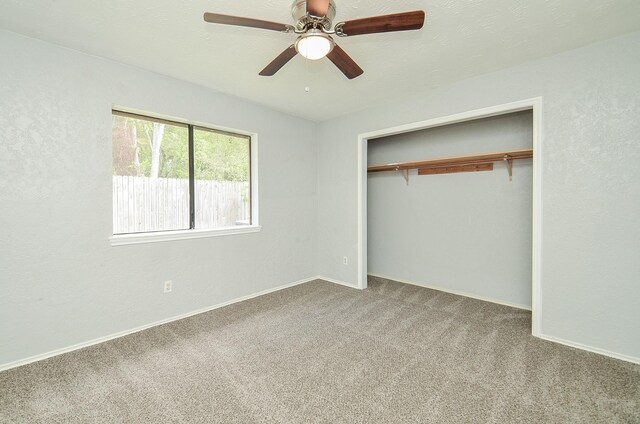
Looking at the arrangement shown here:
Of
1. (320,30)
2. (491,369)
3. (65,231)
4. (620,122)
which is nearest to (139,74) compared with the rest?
(65,231)

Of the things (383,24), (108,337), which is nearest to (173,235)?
(108,337)

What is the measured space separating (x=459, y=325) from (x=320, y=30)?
2878mm

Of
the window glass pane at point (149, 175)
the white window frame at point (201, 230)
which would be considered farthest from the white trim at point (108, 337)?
the window glass pane at point (149, 175)

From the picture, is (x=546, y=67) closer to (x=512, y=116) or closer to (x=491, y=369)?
(x=512, y=116)

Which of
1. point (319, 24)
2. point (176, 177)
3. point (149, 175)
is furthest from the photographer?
point (176, 177)

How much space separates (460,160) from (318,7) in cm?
276

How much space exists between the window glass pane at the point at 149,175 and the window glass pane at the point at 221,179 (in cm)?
16

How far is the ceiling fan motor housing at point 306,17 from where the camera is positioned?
156 cm

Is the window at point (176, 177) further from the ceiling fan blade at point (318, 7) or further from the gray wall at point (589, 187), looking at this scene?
the gray wall at point (589, 187)

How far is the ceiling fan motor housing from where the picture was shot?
156 centimetres

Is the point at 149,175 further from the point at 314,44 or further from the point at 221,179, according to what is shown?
the point at 314,44

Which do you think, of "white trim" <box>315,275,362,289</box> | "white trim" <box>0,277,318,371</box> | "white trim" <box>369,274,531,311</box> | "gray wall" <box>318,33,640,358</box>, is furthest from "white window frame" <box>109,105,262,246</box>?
"gray wall" <box>318,33,640,358</box>

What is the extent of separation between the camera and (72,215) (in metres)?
2.38

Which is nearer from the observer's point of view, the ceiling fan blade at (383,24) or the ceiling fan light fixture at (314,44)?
the ceiling fan blade at (383,24)
